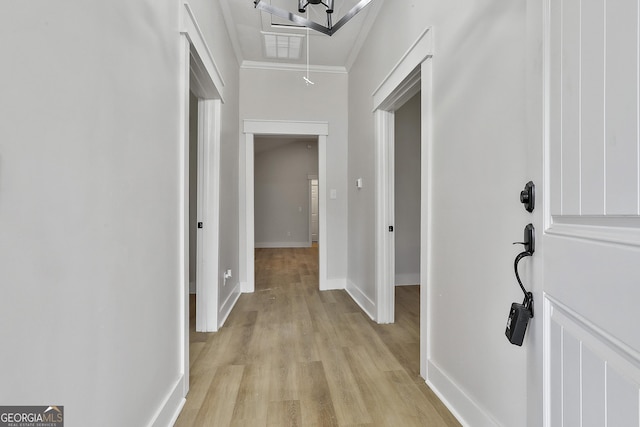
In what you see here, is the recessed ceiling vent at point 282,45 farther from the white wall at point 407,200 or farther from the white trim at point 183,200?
the white trim at point 183,200

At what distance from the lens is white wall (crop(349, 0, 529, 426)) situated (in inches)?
49.2

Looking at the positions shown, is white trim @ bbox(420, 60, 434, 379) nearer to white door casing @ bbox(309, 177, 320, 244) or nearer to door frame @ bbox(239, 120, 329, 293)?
door frame @ bbox(239, 120, 329, 293)

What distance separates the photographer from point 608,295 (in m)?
0.58

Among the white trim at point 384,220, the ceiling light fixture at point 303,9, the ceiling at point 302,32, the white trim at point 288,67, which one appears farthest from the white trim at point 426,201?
the white trim at point 288,67

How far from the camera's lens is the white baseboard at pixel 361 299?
3104 millimetres
